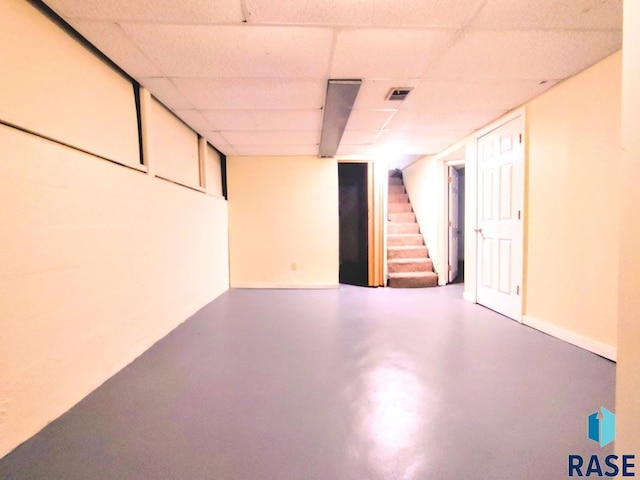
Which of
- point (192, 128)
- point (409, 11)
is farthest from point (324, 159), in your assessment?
point (409, 11)

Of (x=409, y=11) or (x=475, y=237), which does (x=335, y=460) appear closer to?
(x=409, y=11)

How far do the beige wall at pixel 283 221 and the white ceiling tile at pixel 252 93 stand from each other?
6.42ft

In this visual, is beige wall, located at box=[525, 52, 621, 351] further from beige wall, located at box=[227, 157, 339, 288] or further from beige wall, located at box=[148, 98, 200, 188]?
beige wall, located at box=[148, 98, 200, 188]

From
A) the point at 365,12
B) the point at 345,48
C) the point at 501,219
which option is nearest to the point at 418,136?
the point at 501,219

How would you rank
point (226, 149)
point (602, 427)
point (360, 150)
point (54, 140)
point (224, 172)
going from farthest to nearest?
point (224, 172)
point (360, 150)
point (226, 149)
point (54, 140)
point (602, 427)

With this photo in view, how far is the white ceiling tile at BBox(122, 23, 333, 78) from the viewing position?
5.39 ft

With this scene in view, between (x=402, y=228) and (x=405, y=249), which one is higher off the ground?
(x=402, y=228)

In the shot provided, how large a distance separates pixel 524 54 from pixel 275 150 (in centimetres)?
319

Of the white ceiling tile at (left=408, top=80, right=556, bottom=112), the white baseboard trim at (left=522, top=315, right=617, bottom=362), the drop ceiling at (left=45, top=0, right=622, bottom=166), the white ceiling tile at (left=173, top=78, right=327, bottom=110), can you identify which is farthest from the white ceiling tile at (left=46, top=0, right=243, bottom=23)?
the white baseboard trim at (left=522, top=315, right=617, bottom=362)

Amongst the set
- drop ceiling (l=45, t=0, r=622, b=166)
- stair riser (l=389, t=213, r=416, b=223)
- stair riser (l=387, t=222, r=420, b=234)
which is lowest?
stair riser (l=387, t=222, r=420, b=234)

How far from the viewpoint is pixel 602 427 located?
1.30 m

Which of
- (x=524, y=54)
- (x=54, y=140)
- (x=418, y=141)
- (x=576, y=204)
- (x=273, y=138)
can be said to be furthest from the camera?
(x=418, y=141)

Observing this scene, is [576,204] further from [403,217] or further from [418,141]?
[403,217]

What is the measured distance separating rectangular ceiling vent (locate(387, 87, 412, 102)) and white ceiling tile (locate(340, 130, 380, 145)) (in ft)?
3.04
